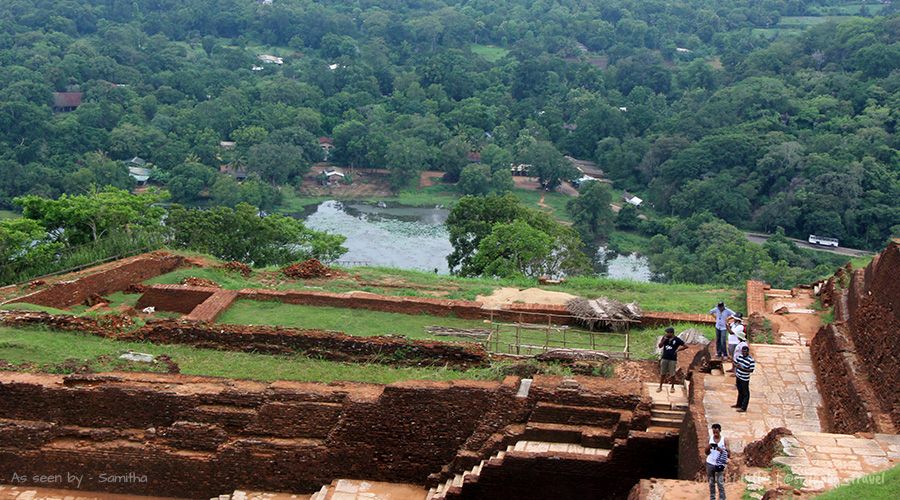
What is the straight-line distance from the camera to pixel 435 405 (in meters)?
13.8

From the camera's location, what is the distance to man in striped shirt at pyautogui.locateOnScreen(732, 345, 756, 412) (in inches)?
470

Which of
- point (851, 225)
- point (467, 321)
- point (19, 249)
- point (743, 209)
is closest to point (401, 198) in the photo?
point (743, 209)

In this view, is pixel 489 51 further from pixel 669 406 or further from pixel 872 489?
pixel 872 489

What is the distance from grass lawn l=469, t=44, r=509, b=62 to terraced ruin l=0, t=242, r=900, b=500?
6765cm

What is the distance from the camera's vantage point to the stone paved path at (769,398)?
11852mm

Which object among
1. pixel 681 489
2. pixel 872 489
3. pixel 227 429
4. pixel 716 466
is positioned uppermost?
pixel 872 489

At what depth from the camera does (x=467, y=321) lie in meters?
17.9

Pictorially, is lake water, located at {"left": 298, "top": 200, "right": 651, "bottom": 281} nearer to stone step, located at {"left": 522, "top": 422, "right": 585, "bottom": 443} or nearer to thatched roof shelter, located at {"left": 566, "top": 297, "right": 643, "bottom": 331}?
thatched roof shelter, located at {"left": 566, "top": 297, "right": 643, "bottom": 331}

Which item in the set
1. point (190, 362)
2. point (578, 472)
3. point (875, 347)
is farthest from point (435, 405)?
point (875, 347)

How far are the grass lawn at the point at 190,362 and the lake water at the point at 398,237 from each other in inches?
1087

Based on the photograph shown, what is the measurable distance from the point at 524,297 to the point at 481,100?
52.9 m

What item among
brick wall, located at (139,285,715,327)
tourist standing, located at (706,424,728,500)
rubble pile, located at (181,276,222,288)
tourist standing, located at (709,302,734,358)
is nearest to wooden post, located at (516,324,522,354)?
brick wall, located at (139,285,715,327)

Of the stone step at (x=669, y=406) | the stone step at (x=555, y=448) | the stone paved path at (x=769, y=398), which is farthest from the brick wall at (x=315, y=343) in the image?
the stone paved path at (x=769, y=398)

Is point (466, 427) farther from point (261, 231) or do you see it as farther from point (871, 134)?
point (871, 134)
